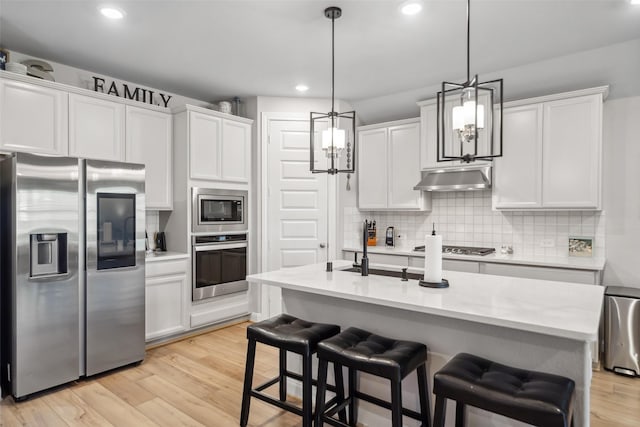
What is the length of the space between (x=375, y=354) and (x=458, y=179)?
8.17 feet

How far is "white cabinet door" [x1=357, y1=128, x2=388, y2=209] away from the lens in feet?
14.9

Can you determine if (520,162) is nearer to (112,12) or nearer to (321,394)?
(321,394)

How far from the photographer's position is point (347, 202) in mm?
4871

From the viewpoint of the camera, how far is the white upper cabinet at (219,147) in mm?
4082

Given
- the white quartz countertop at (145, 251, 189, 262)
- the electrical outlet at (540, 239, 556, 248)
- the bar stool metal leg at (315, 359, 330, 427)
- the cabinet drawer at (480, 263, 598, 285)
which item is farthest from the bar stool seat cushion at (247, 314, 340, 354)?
the electrical outlet at (540, 239, 556, 248)

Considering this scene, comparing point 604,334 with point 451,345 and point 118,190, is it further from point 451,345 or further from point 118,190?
point 118,190

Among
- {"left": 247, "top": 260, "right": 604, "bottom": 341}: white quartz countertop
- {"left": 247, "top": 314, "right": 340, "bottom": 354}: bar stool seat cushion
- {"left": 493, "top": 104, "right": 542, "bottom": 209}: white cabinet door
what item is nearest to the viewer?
{"left": 247, "top": 260, "right": 604, "bottom": 341}: white quartz countertop

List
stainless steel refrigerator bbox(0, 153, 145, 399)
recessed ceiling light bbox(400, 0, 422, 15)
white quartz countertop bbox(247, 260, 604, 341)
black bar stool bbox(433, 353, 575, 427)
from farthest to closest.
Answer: stainless steel refrigerator bbox(0, 153, 145, 399), recessed ceiling light bbox(400, 0, 422, 15), white quartz countertop bbox(247, 260, 604, 341), black bar stool bbox(433, 353, 575, 427)

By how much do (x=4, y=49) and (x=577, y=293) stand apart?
448cm

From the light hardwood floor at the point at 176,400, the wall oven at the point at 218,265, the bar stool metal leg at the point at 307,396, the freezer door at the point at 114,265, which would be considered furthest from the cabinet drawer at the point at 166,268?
the bar stool metal leg at the point at 307,396

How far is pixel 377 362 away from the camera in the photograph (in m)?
1.78

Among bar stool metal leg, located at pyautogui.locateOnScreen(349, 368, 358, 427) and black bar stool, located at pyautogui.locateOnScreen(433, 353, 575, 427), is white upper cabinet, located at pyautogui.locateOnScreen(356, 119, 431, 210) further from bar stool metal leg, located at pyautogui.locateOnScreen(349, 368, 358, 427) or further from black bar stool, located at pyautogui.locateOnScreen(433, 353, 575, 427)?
black bar stool, located at pyautogui.locateOnScreen(433, 353, 575, 427)

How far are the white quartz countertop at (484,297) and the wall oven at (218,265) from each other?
5.72 feet

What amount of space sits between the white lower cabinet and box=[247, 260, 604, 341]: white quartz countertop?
168 centimetres
